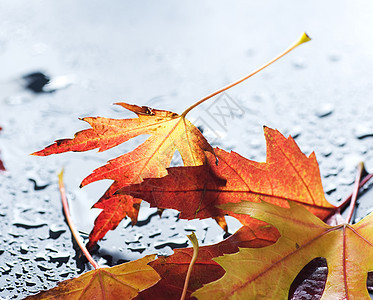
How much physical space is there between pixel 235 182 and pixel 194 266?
0.09 meters

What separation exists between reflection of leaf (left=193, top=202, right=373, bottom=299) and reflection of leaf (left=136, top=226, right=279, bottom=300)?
0.11 feet

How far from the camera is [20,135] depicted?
0.73 metres

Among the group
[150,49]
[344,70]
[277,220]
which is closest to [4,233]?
[277,220]

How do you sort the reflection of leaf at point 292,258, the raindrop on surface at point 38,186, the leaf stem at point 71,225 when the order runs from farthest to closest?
the raindrop on surface at point 38,186
the leaf stem at point 71,225
the reflection of leaf at point 292,258

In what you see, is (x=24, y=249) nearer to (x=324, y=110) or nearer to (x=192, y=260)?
(x=192, y=260)

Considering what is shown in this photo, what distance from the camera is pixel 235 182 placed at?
1.55 feet

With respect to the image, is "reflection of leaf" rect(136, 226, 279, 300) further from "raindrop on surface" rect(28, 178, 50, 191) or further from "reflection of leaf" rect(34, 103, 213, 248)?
"raindrop on surface" rect(28, 178, 50, 191)

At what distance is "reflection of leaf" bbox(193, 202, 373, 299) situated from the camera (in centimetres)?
41

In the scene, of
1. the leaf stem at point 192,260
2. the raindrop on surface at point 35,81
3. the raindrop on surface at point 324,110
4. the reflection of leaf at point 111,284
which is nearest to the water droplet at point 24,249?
the reflection of leaf at point 111,284

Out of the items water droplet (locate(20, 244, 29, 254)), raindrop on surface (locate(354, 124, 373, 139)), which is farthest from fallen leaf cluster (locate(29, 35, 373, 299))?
raindrop on surface (locate(354, 124, 373, 139))

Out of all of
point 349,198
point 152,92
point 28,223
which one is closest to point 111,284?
point 28,223

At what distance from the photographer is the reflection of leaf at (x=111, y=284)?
0.44m

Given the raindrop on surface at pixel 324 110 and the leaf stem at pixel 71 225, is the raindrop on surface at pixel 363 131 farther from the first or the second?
the leaf stem at pixel 71 225

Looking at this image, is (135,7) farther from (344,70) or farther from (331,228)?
(331,228)
